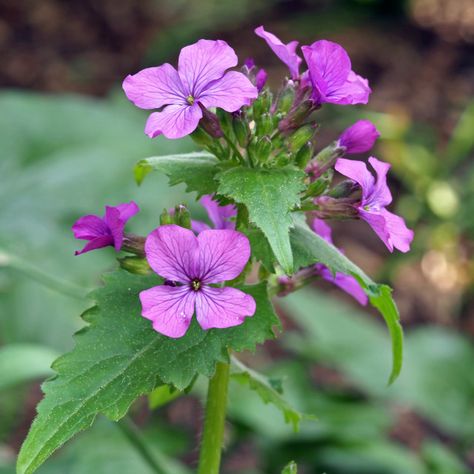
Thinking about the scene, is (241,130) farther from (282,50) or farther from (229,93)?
(282,50)

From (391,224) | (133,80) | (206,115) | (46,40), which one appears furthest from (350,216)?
(46,40)

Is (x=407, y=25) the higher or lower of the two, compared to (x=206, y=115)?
lower

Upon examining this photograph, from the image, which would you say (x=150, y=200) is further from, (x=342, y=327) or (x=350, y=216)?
(x=350, y=216)

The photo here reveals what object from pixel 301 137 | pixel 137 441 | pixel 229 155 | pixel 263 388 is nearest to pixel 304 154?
pixel 301 137

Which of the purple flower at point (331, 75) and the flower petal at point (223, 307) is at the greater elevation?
the purple flower at point (331, 75)

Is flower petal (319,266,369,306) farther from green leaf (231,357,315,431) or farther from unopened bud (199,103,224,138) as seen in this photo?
unopened bud (199,103,224,138)

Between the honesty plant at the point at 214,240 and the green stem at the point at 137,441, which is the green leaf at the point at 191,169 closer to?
the honesty plant at the point at 214,240

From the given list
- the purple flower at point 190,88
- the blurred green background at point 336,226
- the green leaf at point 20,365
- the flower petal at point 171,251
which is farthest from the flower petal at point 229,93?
the green leaf at point 20,365
